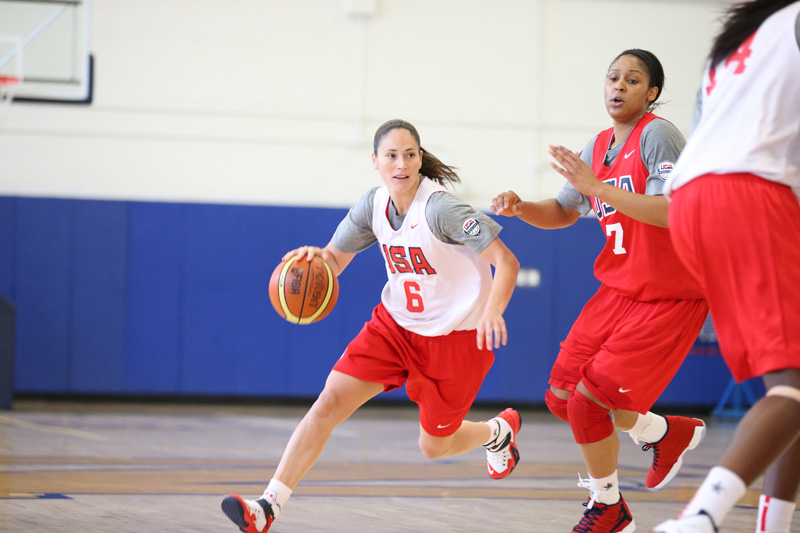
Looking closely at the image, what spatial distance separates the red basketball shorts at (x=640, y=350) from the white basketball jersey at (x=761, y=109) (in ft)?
3.63

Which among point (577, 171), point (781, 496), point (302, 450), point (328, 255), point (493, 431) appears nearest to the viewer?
point (781, 496)

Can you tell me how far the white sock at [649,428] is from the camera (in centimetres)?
364

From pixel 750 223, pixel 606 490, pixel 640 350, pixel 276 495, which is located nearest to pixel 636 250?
pixel 640 350

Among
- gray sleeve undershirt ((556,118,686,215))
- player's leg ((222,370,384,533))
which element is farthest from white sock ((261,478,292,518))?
gray sleeve undershirt ((556,118,686,215))

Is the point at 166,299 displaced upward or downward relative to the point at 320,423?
downward

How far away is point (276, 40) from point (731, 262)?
28.0 feet

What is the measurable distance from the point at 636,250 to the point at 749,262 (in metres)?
1.19

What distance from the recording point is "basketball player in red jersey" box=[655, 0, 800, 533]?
2082 mm

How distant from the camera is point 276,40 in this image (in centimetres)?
996

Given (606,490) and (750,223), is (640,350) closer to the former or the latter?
(606,490)

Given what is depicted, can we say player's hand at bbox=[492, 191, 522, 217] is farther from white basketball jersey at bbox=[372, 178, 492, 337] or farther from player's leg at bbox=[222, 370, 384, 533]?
player's leg at bbox=[222, 370, 384, 533]

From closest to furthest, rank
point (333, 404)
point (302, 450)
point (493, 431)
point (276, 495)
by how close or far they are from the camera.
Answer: point (276, 495), point (302, 450), point (333, 404), point (493, 431)

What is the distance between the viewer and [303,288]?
363 cm

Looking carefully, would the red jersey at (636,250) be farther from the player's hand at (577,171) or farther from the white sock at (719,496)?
the white sock at (719,496)
